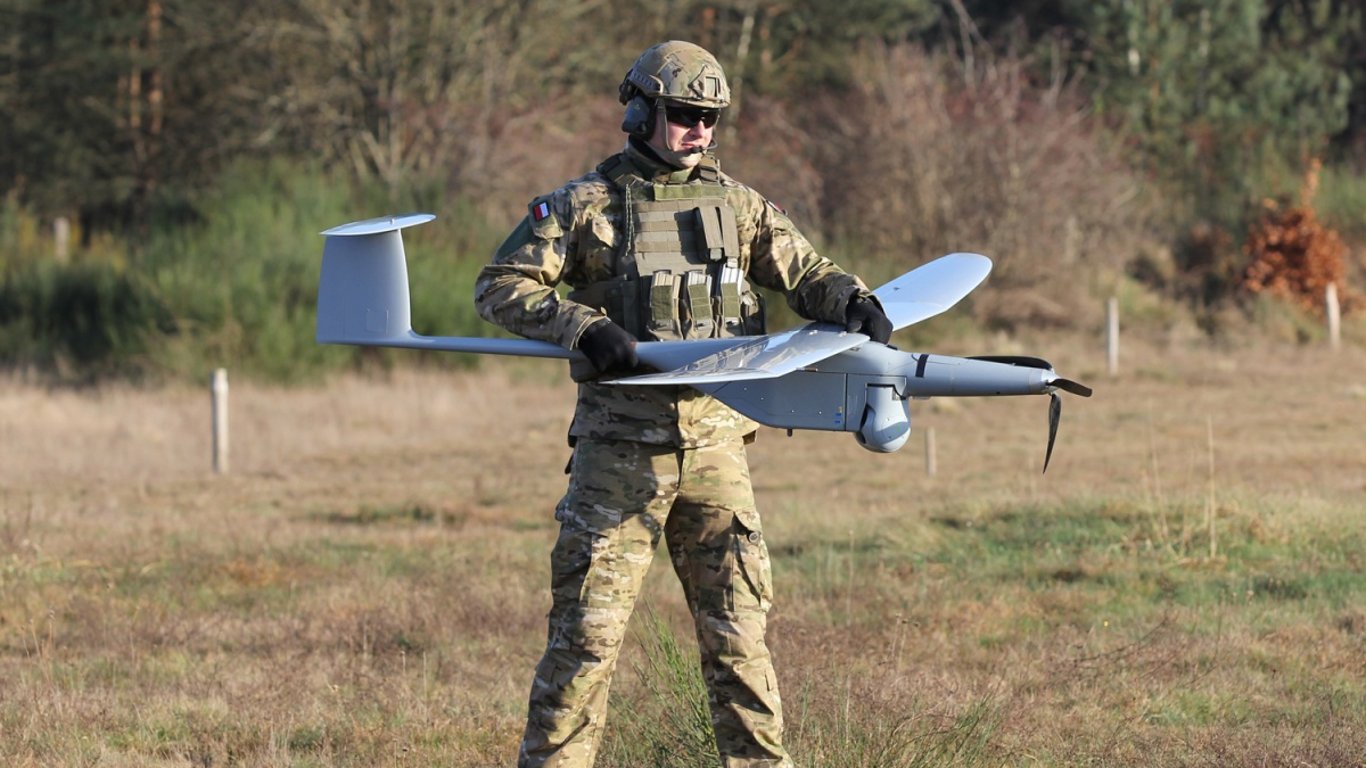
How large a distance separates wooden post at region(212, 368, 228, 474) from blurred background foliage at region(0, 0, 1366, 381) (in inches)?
226

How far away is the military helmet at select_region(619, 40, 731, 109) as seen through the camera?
4.85m

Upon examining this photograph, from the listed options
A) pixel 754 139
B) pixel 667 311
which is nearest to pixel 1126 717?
pixel 667 311

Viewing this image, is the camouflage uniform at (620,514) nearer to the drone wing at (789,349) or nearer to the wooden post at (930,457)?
the drone wing at (789,349)

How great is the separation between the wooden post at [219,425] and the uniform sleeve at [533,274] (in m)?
11.3

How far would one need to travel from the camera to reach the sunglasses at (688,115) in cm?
490

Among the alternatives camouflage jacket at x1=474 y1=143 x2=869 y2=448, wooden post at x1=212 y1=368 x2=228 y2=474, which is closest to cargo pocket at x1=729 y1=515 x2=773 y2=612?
camouflage jacket at x1=474 y1=143 x2=869 y2=448

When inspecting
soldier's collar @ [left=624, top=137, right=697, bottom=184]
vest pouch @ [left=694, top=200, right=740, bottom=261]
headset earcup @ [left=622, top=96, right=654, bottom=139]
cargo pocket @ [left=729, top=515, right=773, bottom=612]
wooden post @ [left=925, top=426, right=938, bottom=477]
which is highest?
headset earcup @ [left=622, top=96, right=654, bottom=139]

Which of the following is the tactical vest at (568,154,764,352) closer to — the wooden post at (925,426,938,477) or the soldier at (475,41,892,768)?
the soldier at (475,41,892,768)

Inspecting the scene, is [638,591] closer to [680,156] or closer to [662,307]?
[662,307]

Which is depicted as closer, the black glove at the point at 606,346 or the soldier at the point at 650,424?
the black glove at the point at 606,346

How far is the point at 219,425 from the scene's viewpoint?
15828 millimetres

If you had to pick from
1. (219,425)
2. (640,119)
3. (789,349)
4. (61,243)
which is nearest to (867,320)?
(789,349)

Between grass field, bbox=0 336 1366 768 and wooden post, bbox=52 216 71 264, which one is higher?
wooden post, bbox=52 216 71 264

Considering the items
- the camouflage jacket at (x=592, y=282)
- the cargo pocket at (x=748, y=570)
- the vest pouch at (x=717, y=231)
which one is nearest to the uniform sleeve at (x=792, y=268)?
the camouflage jacket at (x=592, y=282)
